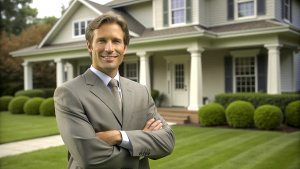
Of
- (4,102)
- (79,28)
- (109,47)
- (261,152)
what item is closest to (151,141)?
(109,47)

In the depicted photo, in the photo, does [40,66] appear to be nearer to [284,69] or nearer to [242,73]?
[242,73]

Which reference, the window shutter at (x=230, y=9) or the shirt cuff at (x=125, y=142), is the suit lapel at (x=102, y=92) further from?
the window shutter at (x=230, y=9)

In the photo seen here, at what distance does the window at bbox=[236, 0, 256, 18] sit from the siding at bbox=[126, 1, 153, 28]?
418 cm

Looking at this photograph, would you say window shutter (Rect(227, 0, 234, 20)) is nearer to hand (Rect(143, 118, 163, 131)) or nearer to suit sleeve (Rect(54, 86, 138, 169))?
hand (Rect(143, 118, 163, 131))

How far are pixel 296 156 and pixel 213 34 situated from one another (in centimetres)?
636

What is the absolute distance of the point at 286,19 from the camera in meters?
12.2

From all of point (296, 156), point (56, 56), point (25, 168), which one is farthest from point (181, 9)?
point (25, 168)

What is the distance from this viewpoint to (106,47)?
1737 mm

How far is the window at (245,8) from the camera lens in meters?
11.9

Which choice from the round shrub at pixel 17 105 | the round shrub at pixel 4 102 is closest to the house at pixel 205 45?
the round shrub at pixel 17 105

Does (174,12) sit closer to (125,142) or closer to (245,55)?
(245,55)

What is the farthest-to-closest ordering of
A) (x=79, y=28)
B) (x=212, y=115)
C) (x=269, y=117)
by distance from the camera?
(x=79, y=28) → (x=212, y=115) → (x=269, y=117)

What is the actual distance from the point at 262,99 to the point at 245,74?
8.00 feet

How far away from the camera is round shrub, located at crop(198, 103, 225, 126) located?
397 inches
